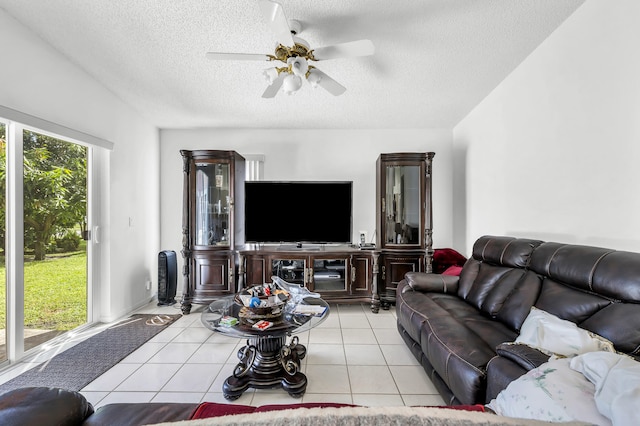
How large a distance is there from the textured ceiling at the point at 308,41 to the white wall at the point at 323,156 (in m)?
0.68

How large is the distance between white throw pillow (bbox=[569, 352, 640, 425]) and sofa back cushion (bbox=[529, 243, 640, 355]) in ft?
1.63

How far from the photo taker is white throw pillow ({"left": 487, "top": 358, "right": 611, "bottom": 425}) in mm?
810

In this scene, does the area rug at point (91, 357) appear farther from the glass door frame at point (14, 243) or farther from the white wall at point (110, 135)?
the white wall at point (110, 135)

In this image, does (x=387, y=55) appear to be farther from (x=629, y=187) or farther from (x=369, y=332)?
(x=369, y=332)

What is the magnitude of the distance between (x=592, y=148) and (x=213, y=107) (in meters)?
3.50

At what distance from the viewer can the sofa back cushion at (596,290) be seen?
1264 mm

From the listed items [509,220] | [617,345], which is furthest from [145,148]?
[617,345]

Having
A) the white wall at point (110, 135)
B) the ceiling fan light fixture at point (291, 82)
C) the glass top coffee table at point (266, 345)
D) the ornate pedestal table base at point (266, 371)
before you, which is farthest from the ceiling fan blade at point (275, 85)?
the ornate pedestal table base at point (266, 371)

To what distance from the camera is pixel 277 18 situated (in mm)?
1598

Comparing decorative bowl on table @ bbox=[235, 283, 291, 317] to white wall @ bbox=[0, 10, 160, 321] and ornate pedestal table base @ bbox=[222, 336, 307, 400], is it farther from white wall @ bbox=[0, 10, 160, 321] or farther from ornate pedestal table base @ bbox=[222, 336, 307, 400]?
white wall @ bbox=[0, 10, 160, 321]

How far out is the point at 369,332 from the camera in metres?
2.87

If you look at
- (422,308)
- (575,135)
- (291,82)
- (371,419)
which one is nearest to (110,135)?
(291,82)

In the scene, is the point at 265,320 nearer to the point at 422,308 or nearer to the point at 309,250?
the point at 422,308

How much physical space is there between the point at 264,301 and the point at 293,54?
5.64 ft
